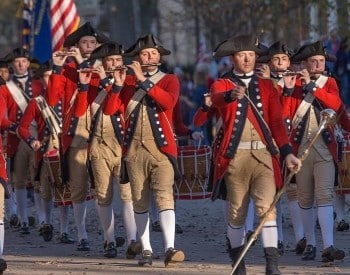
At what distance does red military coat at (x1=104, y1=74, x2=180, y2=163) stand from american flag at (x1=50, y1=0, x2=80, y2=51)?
8889 mm

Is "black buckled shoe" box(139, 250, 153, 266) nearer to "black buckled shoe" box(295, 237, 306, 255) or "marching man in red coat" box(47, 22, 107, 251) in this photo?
"marching man in red coat" box(47, 22, 107, 251)

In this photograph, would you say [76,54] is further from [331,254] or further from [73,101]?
[331,254]

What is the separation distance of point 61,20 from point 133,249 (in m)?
9.17

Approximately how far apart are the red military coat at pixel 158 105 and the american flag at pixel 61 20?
8.89 metres

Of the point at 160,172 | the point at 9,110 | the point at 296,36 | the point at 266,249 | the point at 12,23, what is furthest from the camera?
the point at 12,23

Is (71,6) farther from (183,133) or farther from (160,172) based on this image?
(160,172)

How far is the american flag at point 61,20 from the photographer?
22.0 m

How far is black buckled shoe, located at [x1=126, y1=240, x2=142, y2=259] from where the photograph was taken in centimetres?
1356

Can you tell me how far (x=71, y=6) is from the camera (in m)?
22.2

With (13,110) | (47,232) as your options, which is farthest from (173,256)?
(13,110)

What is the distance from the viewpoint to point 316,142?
1319 centimetres

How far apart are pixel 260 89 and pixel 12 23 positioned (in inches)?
2210

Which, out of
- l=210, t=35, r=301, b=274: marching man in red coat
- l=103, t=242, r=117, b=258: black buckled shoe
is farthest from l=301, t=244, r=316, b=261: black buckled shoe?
l=210, t=35, r=301, b=274: marching man in red coat

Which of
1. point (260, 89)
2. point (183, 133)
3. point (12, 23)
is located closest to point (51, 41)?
point (183, 133)
